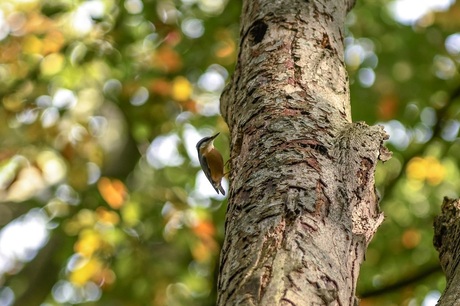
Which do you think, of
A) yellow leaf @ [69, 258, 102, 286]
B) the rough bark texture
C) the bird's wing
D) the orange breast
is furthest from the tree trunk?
yellow leaf @ [69, 258, 102, 286]

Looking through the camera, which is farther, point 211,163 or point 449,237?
point 211,163

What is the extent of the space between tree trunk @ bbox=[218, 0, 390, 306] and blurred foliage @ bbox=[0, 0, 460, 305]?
110 inches

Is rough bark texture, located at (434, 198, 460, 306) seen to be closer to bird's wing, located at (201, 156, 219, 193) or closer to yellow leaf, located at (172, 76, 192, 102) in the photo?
bird's wing, located at (201, 156, 219, 193)

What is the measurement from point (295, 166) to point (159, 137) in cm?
443

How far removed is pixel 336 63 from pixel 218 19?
3.27 metres

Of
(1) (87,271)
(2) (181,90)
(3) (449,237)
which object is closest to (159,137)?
(2) (181,90)

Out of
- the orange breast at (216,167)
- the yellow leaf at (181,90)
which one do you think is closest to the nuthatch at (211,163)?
the orange breast at (216,167)

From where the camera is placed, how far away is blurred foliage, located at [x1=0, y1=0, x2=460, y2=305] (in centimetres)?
542

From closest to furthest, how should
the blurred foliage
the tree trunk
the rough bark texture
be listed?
the tree trunk < the rough bark texture < the blurred foliage

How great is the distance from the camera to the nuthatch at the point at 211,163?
403 centimetres

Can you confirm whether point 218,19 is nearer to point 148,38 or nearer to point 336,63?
point 148,38

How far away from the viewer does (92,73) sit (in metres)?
6.40

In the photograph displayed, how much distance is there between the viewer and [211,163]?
165 inches

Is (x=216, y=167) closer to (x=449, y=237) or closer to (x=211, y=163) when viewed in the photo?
(x=211, y=163)
